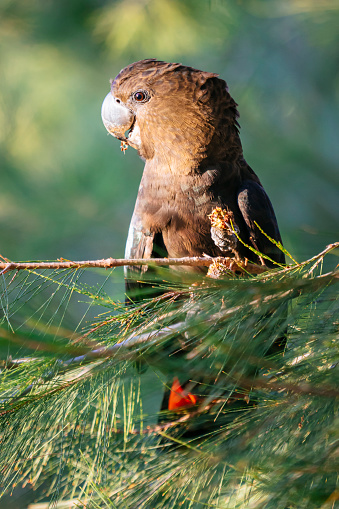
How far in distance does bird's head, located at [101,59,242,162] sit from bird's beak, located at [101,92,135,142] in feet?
0.06

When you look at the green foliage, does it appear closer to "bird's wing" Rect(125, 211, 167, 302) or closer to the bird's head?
"bird's wing" Rect(125, 211, 167, 302)

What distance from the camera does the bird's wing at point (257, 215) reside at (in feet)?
4.94

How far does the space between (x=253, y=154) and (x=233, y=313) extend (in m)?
2.87

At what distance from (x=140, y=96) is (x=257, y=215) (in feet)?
1.88

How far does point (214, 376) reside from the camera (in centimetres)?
73

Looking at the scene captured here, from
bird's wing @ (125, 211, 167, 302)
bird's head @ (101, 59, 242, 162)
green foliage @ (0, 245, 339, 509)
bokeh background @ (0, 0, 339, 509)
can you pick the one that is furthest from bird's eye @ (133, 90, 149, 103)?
bokeh background @ (0, 0, 339, 509)

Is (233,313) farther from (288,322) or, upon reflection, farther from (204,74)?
(204,74)

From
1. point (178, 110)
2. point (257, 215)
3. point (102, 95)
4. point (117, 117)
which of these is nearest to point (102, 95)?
point (102, 95)

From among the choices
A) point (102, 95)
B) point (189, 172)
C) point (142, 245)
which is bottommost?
point (142, 245)

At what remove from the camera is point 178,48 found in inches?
118

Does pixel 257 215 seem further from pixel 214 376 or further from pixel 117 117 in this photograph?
pixel 214 376

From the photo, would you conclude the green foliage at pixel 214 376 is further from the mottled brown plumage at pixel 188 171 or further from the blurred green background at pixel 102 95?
the blurred green background at pixel 102 95

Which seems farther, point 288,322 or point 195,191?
point 195,191

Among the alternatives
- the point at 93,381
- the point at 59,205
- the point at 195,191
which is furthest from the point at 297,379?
the point at 59,205
